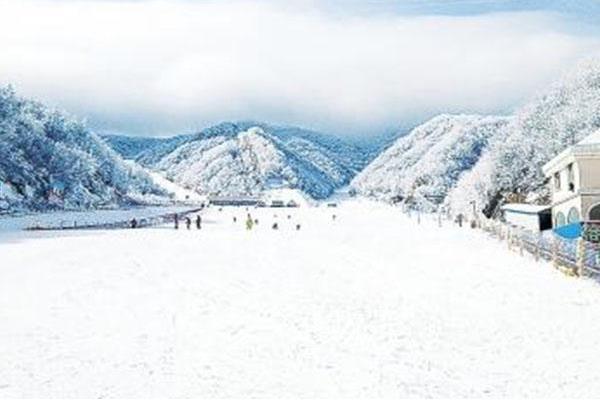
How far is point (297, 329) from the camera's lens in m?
18.0

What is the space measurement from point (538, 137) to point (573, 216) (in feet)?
165

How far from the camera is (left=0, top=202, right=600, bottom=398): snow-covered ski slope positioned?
44.7ft

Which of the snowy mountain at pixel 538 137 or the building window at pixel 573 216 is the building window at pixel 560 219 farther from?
the snowy mountain at pixel 538 137

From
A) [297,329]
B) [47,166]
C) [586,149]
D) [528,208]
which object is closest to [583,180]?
[586,149]

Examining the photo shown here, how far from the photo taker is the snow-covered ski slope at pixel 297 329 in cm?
1362

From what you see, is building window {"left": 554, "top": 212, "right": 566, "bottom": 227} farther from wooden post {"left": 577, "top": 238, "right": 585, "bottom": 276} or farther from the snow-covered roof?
Result: wooden post {"left": 577, "top": 238, "right": 585, "bottom": 276}

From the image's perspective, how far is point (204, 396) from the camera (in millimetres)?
12914

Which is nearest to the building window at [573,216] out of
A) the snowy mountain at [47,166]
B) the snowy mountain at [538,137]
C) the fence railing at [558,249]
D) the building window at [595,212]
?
the building window at [595,212]

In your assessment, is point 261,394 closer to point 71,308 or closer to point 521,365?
point 521,365

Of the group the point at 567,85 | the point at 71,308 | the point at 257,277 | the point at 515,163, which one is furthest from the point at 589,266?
the point at 567,85

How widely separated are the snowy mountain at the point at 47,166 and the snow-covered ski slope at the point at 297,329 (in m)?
67.1

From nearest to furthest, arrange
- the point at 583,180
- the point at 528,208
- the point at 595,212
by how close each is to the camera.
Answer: the point at 595,212 → the point at 583,180 → the point at 528,208

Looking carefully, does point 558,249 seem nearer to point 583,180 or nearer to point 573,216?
point 583,180

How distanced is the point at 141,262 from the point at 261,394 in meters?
20.4
